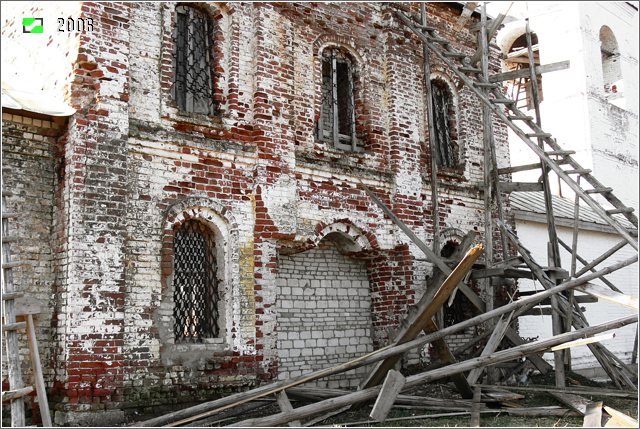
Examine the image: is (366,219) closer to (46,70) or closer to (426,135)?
(426,135)

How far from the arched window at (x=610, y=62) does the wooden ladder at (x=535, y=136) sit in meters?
10.2

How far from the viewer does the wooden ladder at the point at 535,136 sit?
8.54m

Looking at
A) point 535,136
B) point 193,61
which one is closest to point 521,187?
point 535,136

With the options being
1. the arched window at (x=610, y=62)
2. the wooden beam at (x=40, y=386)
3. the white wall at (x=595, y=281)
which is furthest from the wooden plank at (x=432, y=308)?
the arched window at (x=610, y=62)

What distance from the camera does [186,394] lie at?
25.0 ft

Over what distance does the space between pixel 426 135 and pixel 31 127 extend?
6349mm

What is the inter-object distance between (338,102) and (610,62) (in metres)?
13.1

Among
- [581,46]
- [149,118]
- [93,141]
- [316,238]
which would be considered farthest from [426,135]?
[581,46]

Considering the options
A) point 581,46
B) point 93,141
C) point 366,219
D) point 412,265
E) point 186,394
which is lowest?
point 186,394

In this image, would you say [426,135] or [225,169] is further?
[426,135]

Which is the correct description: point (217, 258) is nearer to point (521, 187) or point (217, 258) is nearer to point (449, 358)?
point (449, 358)

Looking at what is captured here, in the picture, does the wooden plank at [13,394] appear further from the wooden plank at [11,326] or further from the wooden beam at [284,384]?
the wooden beam at [284,384]

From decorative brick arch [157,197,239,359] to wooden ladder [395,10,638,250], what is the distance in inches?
167

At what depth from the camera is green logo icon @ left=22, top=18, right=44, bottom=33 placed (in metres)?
8.57
